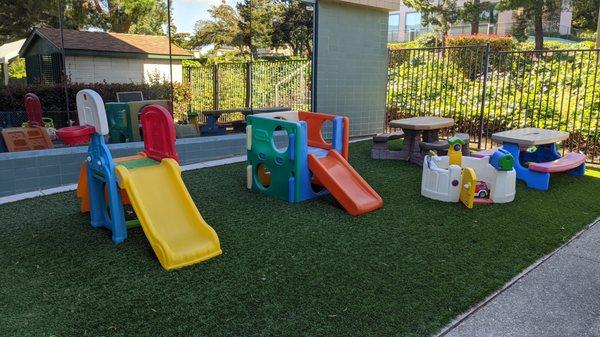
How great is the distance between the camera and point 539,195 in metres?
5.79

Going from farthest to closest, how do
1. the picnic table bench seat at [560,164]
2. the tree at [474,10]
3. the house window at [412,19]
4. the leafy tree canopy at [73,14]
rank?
1. the house window at [412,19]
2. the tree at [474,10]
3. the leafy tree canopy at [73,14]
4. the picnic table bench seat at [560,164]

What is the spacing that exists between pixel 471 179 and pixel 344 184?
4.79 feet

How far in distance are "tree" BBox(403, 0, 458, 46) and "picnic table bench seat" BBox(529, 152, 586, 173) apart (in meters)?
22.0

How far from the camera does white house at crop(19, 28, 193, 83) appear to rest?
13250mm

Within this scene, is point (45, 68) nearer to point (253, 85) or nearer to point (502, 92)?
point (253, 85)

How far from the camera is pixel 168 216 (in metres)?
3.82

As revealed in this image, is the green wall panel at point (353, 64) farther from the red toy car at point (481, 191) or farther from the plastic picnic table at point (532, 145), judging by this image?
the red toy car at point (481, 191)

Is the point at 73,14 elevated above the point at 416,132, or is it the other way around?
the point at 73,14

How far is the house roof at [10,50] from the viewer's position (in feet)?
54.1

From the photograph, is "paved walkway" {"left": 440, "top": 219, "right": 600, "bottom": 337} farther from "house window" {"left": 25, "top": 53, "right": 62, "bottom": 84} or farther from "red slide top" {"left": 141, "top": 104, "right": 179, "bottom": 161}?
"house window" {"left": 25, "top": 53, "right": 62, "bottom": 84}

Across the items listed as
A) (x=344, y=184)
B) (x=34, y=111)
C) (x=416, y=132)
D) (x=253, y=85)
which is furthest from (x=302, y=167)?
(x=253, y=85)

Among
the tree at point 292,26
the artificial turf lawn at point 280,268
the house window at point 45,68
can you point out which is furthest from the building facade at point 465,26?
the artificial turf lawn at point 280,268

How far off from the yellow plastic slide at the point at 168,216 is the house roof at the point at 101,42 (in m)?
10.8

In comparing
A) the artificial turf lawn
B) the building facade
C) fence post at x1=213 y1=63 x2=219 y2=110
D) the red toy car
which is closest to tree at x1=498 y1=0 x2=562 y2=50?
the building facade
